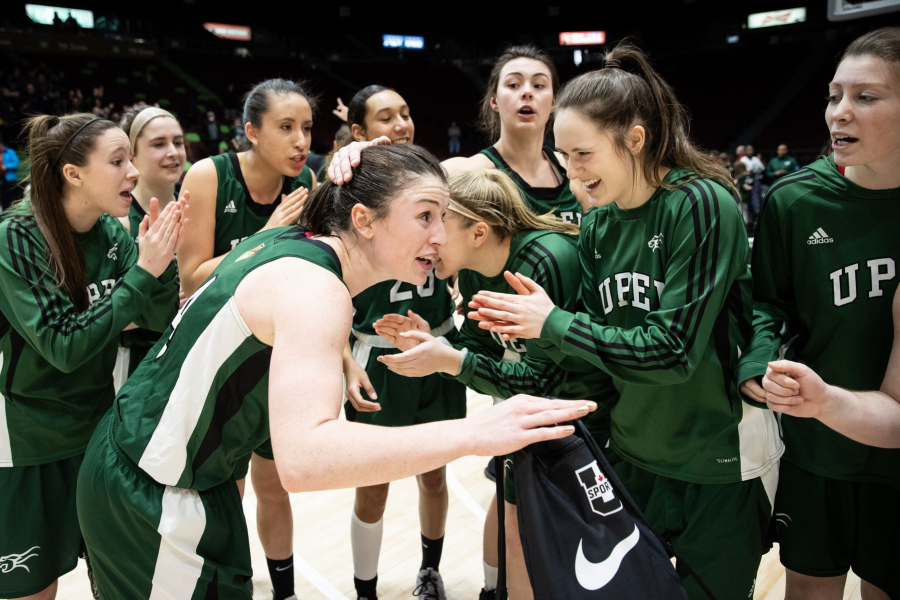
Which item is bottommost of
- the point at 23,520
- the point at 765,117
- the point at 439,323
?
the point at 23,520

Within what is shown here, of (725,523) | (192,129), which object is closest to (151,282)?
(725,523)

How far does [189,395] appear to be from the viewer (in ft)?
5.79

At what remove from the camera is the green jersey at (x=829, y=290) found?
2.01 m

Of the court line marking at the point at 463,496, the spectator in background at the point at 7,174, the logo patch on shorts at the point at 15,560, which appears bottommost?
the court line marking at the point at 463,496

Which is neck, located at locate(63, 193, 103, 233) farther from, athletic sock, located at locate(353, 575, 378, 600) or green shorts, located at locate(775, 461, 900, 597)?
green shorts, located at locate(775, 461, 900, 597)

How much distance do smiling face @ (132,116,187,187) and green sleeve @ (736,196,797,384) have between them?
8.81ft

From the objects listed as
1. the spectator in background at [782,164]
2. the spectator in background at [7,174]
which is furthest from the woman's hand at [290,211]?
the spectator in background at [782,164]

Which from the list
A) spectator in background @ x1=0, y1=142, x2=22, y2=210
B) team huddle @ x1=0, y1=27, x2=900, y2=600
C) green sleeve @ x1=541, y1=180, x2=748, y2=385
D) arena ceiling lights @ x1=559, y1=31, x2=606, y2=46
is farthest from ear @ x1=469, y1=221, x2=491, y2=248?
arena ceiling lights @ x1=559, y1=31, x2=606, y2=46

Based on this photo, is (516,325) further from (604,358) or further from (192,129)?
(192,129)

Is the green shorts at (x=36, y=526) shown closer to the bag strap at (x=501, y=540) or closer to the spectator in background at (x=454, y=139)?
the bag strap at (x=501, y=540)

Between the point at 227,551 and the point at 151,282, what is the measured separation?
3.28 ft

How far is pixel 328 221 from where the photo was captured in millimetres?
1933

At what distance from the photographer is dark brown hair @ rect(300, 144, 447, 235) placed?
1863 mm

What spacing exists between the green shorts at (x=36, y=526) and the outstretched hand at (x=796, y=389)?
2.36 meters
